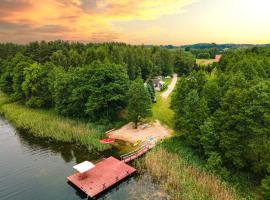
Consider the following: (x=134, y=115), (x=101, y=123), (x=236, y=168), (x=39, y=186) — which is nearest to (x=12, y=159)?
(x=39, y=186)

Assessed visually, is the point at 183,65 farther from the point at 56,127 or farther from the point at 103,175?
the point at 103,175

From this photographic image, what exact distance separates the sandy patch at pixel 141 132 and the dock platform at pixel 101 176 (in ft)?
22.9

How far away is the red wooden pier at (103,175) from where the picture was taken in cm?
2267

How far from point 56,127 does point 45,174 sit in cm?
1261

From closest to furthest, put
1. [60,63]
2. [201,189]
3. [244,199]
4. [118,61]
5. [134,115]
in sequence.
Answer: [244,199] < [201,189] < [134,115] < [118,61] < [60,63]

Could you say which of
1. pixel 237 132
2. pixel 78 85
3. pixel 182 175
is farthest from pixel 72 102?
pixel 237 132

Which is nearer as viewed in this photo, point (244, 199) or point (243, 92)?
point (244, 199)

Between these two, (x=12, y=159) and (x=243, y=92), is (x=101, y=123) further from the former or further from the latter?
(x=243, y=92)

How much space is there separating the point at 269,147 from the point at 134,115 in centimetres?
2009

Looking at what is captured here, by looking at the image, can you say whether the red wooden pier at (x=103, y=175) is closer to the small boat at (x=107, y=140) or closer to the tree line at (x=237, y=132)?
the small boat at (x=107, y=140)

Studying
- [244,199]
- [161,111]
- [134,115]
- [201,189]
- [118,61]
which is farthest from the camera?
[118,61]

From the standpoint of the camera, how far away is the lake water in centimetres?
2219

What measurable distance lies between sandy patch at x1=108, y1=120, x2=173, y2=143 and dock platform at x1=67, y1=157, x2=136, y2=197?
22.9 ft

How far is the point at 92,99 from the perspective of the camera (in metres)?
38.1
